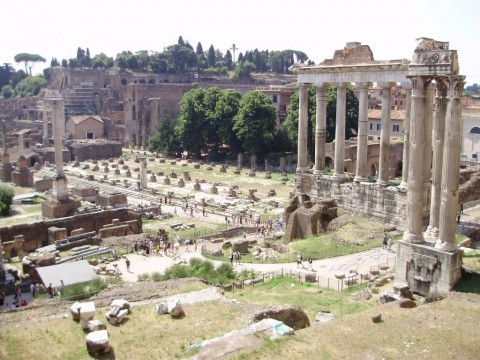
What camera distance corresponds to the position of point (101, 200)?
4097 centimetres

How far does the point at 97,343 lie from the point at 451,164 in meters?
11.0

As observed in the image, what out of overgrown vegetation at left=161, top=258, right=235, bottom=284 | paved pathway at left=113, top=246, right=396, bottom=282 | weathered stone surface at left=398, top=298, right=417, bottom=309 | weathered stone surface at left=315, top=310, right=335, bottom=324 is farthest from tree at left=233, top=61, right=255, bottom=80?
weathered stone surface at left=398, top=298, right=417, bottom=309

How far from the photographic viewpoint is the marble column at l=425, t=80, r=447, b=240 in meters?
17.1

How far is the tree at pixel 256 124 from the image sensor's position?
179ft

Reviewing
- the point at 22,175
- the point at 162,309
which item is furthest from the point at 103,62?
the point at 162,309

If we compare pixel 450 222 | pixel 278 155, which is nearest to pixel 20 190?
pixel 278 155

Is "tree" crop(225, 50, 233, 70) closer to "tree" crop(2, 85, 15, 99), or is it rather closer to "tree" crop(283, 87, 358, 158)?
"tree" crop(2, 85, 15, 99)

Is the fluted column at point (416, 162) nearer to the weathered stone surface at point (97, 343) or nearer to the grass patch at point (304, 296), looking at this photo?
the grass patch at point (304, 296)

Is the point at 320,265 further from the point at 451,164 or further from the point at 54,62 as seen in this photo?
the point at 54,62

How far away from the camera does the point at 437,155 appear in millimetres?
18000

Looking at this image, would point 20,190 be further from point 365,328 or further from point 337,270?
point 365,328

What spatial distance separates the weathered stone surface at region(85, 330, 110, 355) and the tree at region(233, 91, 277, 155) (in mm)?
42685

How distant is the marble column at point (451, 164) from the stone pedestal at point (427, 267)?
34 centimetres

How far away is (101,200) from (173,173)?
1241 centimetres
